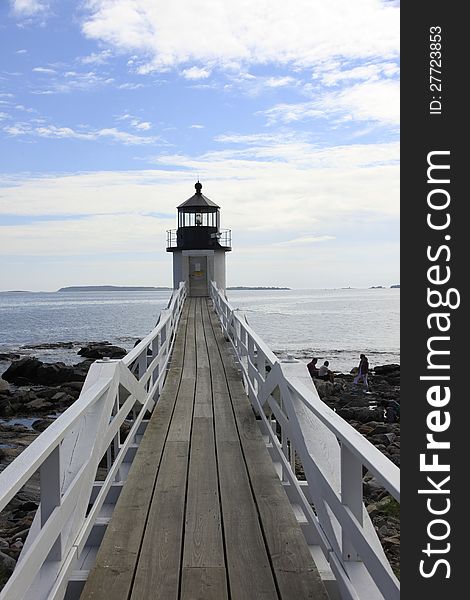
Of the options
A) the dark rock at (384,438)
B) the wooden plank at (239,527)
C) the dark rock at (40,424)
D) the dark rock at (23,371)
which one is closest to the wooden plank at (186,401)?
the wooden plank at (239,527)

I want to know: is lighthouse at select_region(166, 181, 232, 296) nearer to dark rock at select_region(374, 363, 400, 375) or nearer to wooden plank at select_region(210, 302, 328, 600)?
dark rock at select_region(374, 363, 400, 375)

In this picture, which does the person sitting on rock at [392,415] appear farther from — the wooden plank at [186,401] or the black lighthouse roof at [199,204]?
the black lighthouse roof at [199,204]

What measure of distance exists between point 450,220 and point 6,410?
724 inches

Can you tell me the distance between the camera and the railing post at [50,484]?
285 centimetres

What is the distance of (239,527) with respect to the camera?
4098mm

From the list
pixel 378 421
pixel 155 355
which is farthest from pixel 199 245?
pixel 155 355

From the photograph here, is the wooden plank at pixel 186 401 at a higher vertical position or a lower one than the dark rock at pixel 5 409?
higher

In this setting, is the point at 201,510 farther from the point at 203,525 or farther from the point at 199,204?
the point at 199,204

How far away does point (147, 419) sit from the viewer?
7.16 m

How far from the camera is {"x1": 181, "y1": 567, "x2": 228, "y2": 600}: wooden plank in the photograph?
322 centimetres

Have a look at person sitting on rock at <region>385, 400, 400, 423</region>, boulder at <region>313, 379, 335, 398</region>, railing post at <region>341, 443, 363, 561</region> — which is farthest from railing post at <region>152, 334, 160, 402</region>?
boulder at <region>313, 379, 335, 398</region>

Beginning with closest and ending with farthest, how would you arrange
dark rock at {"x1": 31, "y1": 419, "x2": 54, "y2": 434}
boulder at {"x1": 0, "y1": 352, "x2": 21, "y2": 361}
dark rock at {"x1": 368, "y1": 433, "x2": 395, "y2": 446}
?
dark rock at {"x1": 368, "y1": 433, "x2": 395, "y2": 446}
dark rock at {"x1": 31, "y1": 419, "x2": 54, "y2": 434}
boulder at {"x1": 0, "y1": 352, "x2": 21, "y2": 361}

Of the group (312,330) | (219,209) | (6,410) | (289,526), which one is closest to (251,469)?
(289,526)

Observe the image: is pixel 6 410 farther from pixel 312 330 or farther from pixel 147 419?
pixel 312 330
